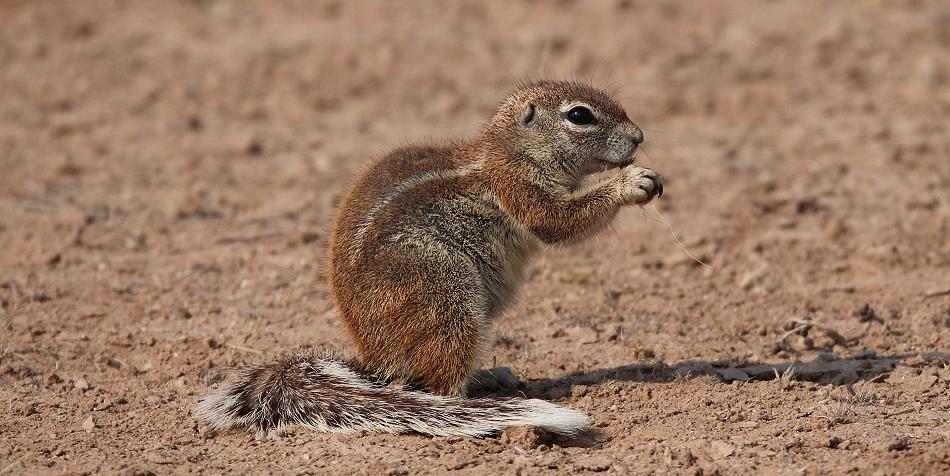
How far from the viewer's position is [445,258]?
5355 mm

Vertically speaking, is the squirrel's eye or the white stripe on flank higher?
the squirrel's eye

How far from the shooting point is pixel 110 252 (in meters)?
7.80

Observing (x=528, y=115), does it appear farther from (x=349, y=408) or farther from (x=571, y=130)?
(x=349, y=408)

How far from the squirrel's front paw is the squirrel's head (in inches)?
12.1

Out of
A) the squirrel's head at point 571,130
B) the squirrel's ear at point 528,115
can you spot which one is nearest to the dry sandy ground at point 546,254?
the squirrel's head at point 571,130

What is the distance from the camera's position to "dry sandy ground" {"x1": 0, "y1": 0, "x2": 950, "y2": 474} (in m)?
5.12

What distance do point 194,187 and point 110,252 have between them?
1.26 meters

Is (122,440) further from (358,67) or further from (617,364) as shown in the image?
(358,67)

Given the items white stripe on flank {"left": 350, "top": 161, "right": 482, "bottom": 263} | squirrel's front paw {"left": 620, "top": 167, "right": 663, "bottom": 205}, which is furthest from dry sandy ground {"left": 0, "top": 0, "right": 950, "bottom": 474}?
squirrel's front paw {"left": 620, "top": 167, "right": 663, "bottom": 205}

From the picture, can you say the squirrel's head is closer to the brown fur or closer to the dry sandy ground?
the brown fur

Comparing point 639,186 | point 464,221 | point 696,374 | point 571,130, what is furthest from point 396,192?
point 696,374

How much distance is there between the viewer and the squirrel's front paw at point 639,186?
5570mm

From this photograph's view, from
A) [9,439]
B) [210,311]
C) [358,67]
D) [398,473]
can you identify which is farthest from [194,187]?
[398,473]

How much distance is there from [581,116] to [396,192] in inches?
41.1
